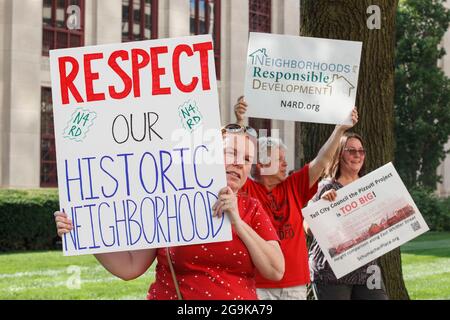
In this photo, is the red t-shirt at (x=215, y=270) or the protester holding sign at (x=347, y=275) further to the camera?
the protester holding sign at (x=347, y=275)

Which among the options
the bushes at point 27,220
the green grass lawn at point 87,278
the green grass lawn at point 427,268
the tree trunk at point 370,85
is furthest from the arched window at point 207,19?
the tree trunk at point 370,85

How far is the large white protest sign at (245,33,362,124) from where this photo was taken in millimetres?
5293

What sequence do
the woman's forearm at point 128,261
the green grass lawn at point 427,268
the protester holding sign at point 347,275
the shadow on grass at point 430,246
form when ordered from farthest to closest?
the shadow on grass at point 430,246, the green grass lawn at point 427,268, the protester holding sign at point 347,275, the woman's forearm at point 128,261

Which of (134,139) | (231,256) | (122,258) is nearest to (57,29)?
(134,139)

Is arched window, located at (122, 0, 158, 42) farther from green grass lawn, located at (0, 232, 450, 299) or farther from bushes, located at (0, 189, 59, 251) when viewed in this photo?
green grass lawn, located at (0, 232, 450, 299)

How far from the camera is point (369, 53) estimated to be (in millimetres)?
7305

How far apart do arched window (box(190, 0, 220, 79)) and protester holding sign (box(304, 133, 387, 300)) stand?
23.7m

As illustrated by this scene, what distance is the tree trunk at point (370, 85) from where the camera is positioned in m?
7.21

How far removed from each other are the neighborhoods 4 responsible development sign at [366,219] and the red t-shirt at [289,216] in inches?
8.0

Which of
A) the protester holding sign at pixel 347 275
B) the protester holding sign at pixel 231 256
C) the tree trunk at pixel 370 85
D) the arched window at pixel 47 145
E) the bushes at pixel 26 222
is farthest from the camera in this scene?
the arched window at pixel 47 145

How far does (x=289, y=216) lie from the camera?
4820 millimetres

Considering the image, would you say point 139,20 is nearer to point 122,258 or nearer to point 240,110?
point 240,110

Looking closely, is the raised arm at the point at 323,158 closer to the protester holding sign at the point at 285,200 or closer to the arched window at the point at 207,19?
the protester holding sign at the point at 285,200
